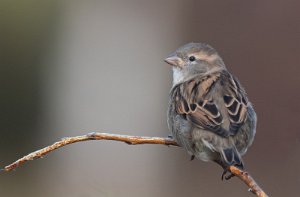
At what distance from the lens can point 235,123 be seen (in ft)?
14.7

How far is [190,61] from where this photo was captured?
17.3ft

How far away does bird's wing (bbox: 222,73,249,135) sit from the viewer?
4496 millimetres

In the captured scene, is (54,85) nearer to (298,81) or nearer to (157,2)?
(157,2)

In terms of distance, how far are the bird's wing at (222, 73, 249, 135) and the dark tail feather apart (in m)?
0.16

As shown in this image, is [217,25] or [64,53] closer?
[217,25]

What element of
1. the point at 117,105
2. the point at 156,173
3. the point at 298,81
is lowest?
the point at 156,173

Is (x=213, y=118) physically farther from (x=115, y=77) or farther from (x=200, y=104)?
(x=115, y=77)

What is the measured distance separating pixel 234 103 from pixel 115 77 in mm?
7226

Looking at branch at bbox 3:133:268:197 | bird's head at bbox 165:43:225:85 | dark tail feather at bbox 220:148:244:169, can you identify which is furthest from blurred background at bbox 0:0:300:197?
branch at bbox 3:133:268:197

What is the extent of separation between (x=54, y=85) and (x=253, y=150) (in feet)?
15.4

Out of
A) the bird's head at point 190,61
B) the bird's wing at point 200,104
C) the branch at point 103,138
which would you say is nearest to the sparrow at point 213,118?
the bird's wing at point 200,104

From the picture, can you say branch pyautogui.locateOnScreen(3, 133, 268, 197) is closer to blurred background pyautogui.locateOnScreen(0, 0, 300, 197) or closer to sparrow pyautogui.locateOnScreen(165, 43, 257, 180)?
sparrow pyautogui.locateOnScreen(165, 43, 257, 180)

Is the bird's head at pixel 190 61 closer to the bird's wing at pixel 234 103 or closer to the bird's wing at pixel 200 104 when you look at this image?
the bird's wing at pixel 200 104

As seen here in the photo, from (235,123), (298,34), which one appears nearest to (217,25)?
(298,34)
